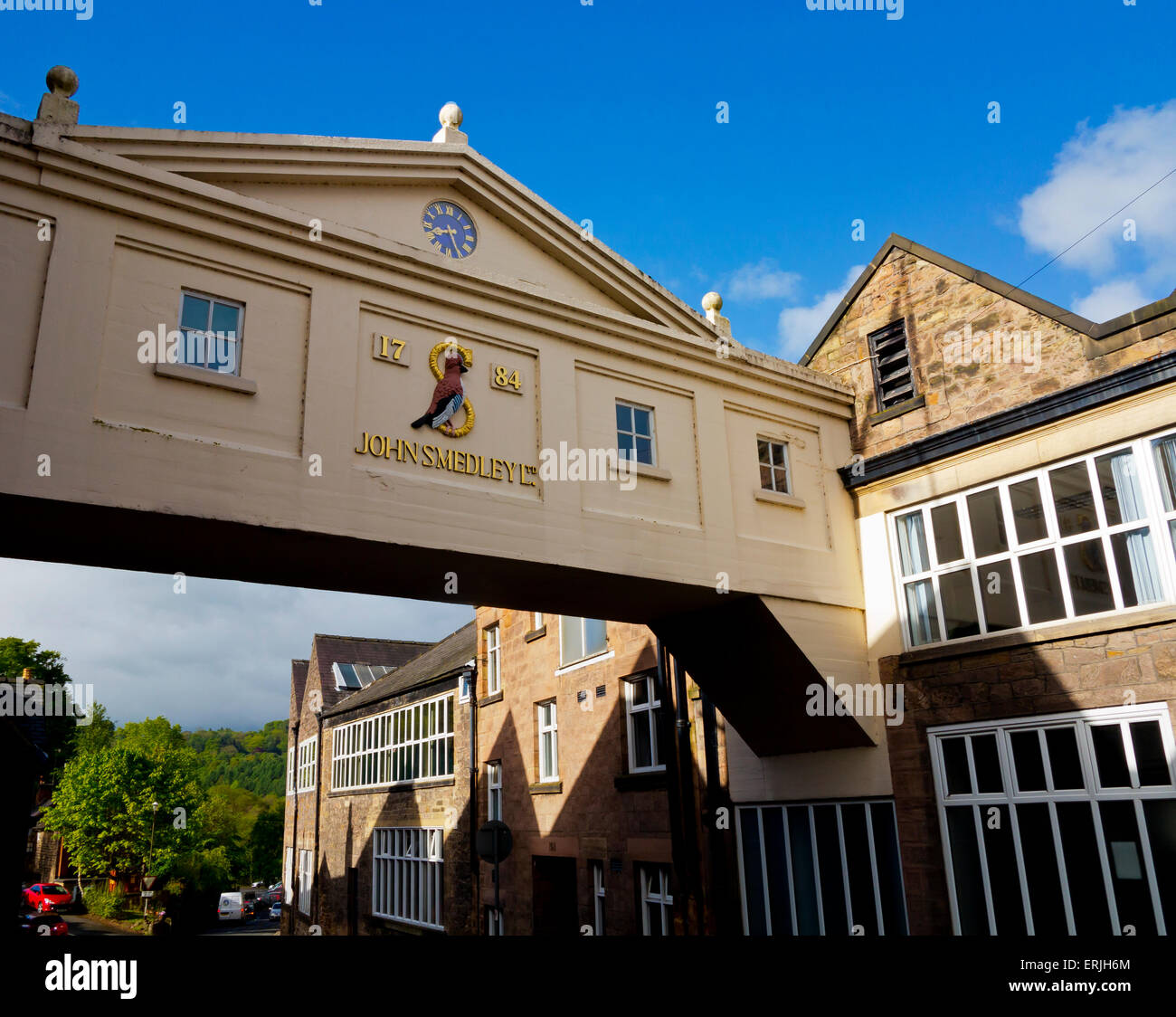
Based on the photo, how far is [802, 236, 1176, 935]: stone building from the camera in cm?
991

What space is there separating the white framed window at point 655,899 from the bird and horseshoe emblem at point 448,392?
9.08 meters

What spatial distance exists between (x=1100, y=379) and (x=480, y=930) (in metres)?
18.0

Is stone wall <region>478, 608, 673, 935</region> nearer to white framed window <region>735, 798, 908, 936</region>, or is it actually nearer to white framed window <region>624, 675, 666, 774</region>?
white framed window <region>624, 675, 666, 774</region>

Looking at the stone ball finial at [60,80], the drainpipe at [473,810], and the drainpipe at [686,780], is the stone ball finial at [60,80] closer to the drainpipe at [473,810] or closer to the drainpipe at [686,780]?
the drainpipe at [686,780]

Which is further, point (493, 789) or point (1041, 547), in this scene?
point (493, 789)

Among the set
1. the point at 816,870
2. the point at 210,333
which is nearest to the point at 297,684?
the point at 816,870

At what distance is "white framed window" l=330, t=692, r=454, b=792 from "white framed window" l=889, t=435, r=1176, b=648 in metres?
Result: 16.1

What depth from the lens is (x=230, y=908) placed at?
5641 centimetres

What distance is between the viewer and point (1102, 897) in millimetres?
9789

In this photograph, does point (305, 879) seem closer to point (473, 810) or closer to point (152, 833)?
point (152, 833)

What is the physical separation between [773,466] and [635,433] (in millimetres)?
2503

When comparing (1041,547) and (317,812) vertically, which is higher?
(1041,547)

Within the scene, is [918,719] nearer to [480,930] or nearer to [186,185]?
[186,185]

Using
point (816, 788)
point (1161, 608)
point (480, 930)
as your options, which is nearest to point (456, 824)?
point (480, 930)
